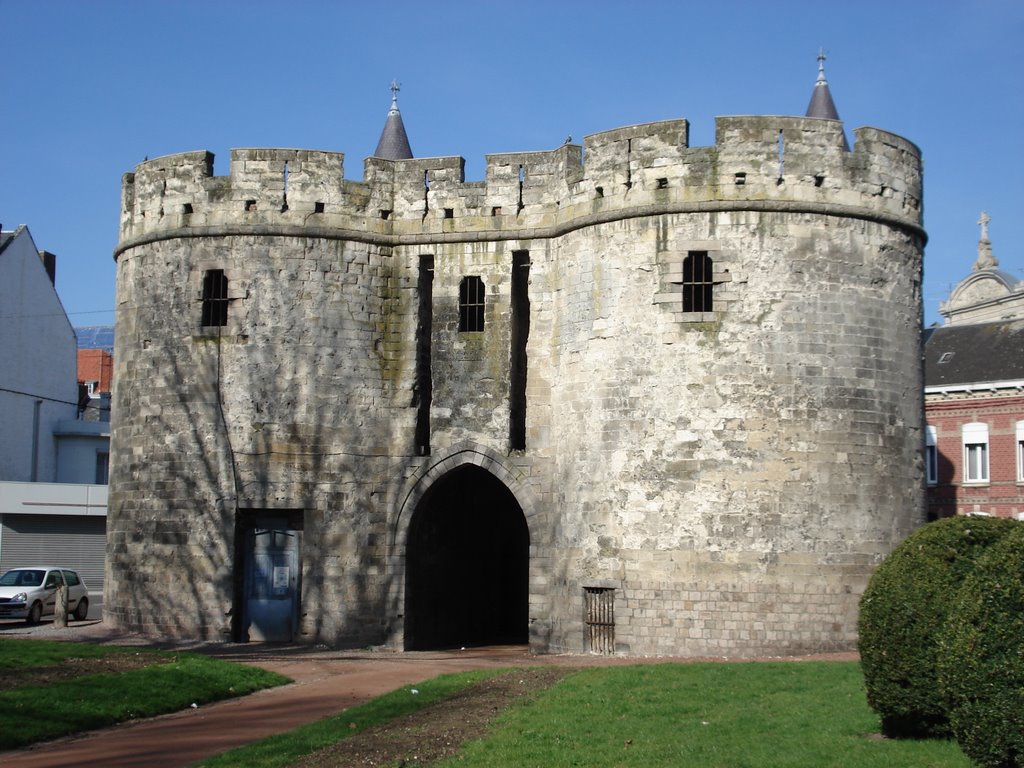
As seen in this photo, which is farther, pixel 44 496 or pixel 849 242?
pixel 44 496

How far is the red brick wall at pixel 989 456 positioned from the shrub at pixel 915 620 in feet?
86.2

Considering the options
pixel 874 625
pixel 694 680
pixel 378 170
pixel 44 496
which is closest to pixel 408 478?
pixel 378 170

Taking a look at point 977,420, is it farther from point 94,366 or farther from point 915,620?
point 94,366

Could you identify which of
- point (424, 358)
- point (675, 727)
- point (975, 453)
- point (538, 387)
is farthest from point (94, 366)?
point (675, 727)

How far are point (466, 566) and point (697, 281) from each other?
7.67 meters

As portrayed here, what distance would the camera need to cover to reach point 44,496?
3319 cm

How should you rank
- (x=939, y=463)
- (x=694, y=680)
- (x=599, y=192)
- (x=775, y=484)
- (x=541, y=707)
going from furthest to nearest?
(x=939, y=463) → (x=599, y=192) → (x=775, y=484) → (x=694, y=680) → (x=541, y=707)

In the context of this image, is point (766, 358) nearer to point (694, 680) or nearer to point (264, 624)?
point (694, 680)

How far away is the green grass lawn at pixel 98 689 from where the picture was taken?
40.0 ft

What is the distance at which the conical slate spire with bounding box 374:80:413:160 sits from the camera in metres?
31.8

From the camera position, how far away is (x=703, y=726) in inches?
451

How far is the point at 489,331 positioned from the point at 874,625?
1135cm

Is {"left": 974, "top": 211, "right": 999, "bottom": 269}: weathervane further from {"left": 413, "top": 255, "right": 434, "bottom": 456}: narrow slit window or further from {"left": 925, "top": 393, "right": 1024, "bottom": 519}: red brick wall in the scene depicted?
{"left": 413, "top": 255, "right": 434, "bottom": 456}: narrow slit window

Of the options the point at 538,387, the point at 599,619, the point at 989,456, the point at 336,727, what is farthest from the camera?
the point at 989,456
